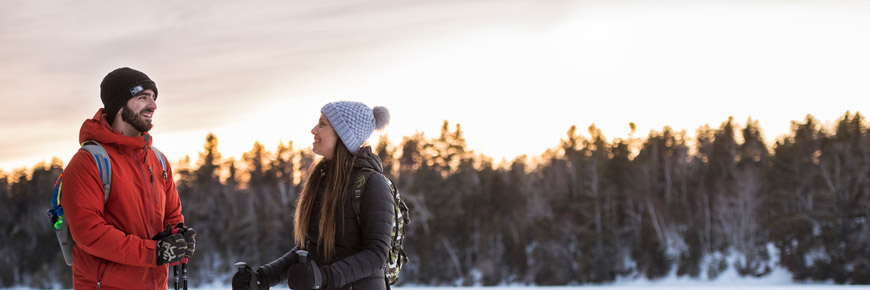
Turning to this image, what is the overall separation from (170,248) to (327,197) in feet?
2.25

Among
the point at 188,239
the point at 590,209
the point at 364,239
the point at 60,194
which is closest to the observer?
the point at 364,239

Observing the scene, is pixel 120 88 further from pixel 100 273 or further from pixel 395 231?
pixel 395 231

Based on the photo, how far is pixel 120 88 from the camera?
12.9ft

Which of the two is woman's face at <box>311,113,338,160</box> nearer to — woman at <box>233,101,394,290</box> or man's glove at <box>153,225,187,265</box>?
woman at <box>233,101,394,290</box>

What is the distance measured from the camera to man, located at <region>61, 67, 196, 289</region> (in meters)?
3.63

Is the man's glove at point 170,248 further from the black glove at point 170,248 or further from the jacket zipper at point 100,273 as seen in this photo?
the jacket zipper at point 100,273

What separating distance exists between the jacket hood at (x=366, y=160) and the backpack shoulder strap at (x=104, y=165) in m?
1.01

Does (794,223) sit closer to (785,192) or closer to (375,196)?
(785,192)

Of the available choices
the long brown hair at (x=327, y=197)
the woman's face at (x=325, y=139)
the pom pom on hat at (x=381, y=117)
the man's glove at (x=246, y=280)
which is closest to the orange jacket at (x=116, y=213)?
the man's glove at (x=246, y=280)

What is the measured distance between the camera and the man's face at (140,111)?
154 inches

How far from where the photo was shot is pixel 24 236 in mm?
67688

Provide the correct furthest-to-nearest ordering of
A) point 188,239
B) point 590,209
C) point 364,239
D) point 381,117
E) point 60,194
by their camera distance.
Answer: point 590,209 < point 381,117 < point 188,239 < point 60,194 < point 364,239

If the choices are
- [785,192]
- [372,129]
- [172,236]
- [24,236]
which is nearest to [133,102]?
[172,236]

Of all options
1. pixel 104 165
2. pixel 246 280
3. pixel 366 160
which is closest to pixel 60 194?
pixel 104 165
